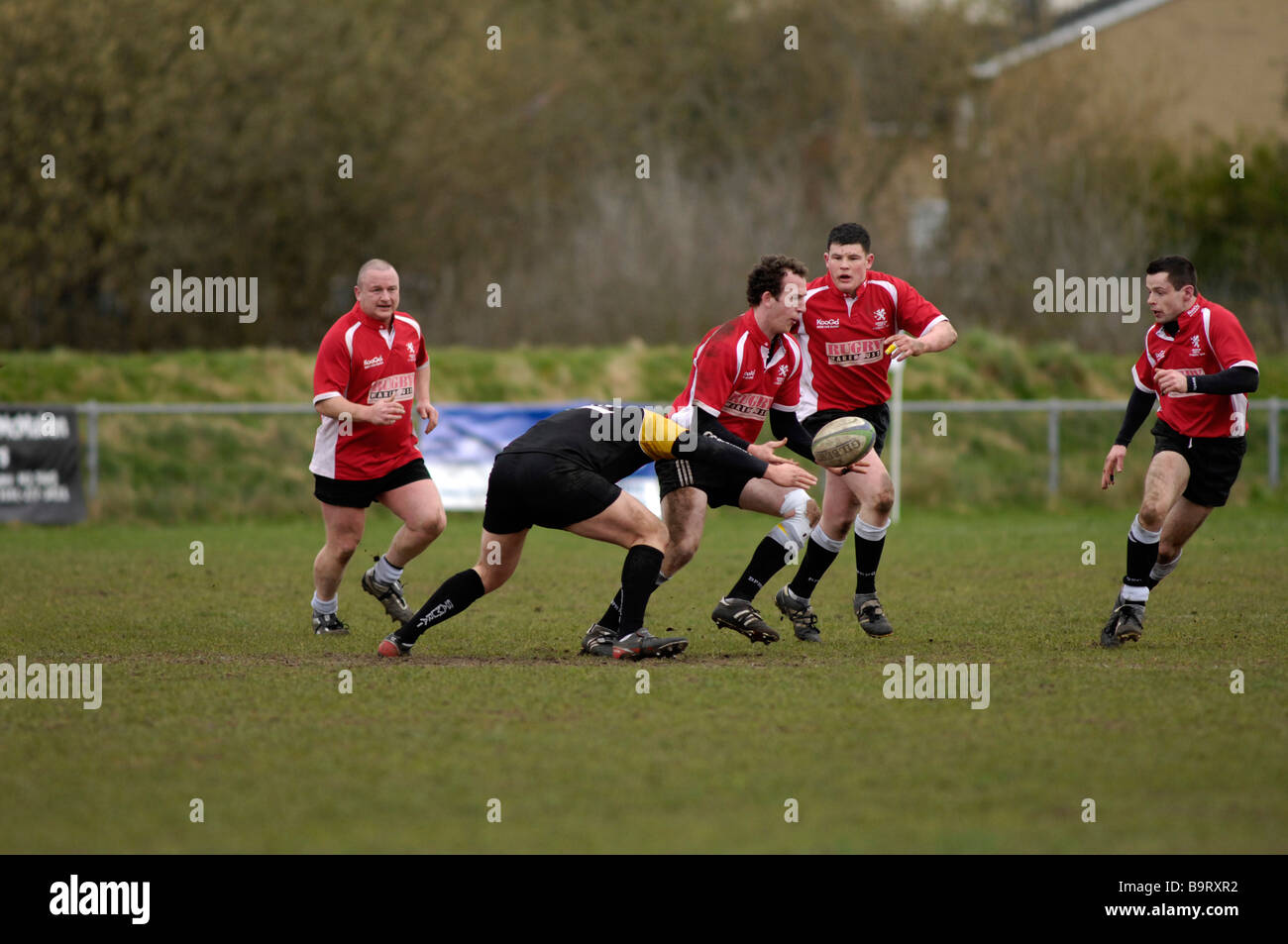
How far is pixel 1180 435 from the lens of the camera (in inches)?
330

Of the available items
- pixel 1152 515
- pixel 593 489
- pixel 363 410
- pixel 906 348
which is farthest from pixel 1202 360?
pixel 363 410

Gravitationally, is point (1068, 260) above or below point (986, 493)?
above

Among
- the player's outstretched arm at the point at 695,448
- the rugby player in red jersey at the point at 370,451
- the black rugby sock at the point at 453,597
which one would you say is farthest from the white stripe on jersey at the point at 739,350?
the rugby player in red jersey at the point at 370,451

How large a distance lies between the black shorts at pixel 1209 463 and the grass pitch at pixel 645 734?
2.82 ft

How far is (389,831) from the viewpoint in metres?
4.73

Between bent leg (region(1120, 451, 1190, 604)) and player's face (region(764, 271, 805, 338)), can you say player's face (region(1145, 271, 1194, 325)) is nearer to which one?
bent leg (region(1120, 451, 1190, 604))

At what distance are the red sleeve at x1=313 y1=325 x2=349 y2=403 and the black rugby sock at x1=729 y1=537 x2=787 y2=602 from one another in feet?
8.40

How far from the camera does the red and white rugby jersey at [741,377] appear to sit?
7.91 m

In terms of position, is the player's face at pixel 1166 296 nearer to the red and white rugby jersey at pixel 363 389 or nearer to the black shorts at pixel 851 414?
the black shorts at pixel 851 414

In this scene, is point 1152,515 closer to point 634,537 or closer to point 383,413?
point 634,537

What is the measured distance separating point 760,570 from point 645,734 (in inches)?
102
